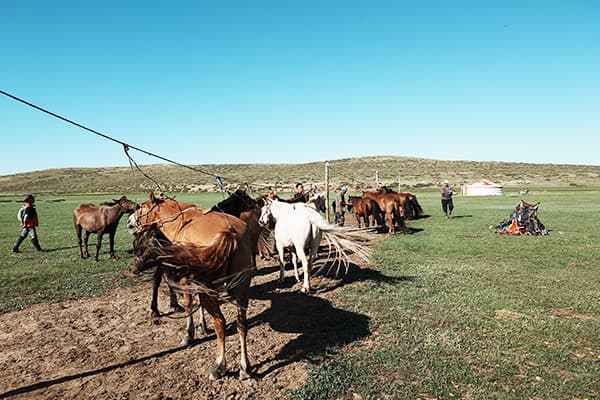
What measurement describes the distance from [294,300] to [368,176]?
7814 centimetres

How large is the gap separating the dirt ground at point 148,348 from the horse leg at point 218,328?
0.13m

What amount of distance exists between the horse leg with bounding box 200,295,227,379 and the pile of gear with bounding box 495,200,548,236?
50.4ft

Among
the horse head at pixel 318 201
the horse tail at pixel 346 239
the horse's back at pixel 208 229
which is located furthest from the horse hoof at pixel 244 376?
the horse head at pixel 318 201

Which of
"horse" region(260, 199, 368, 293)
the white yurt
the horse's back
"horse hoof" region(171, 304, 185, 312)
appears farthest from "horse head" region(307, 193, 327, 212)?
the white yurt

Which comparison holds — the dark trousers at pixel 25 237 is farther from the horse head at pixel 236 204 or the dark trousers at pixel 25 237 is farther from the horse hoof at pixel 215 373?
the horse hoof at pixel 215 373

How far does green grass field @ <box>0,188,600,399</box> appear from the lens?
13.9 feet

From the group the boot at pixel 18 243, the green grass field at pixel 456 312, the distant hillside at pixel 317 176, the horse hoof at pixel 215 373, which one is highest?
the distant hillside at pixel 317 176

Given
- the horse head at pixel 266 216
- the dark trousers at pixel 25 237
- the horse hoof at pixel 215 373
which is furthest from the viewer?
the dark trousers at pixel 25 237

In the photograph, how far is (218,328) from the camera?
436cm

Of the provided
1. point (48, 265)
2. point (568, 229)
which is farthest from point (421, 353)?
point (568, 229)

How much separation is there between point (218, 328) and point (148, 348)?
1.74 m

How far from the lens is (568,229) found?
16672mm

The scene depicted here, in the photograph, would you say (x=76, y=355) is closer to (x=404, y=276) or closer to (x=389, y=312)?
(x=389, y=312)

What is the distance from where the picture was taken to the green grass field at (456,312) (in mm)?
4230
